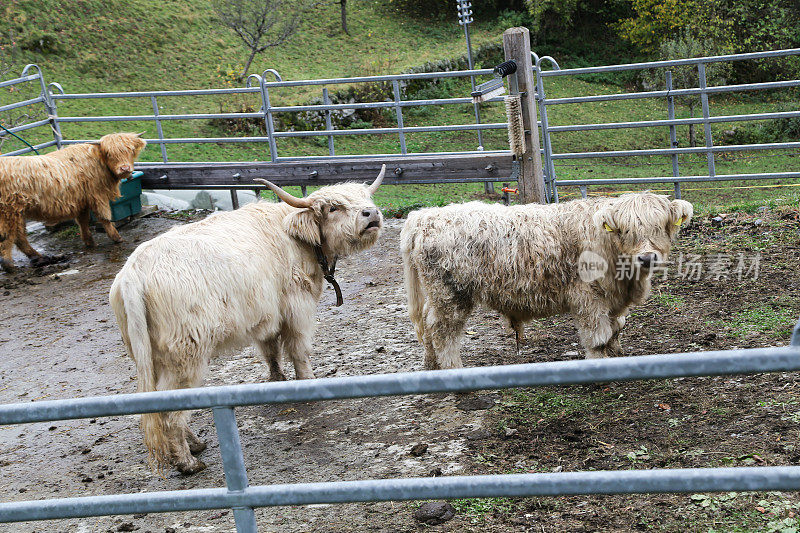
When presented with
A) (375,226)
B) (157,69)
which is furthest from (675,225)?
(157,69)

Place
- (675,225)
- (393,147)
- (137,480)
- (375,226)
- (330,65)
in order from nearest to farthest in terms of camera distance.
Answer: (137,480)
(675,225)
(375,226)
(393,147)
(330,65)

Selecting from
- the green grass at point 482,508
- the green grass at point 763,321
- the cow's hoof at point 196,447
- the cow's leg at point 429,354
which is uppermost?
the cow's leg at point 429,354

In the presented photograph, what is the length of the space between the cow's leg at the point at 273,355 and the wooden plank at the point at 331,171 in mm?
3935

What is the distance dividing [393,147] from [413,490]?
789 inches

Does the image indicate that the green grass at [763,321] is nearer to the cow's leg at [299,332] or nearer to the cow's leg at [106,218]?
the cow's leg at [299,332]

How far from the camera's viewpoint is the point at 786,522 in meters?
3.25

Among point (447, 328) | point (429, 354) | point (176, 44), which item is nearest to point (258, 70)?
point (176, 44)

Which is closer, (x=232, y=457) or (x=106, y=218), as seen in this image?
(x=232, y=457)

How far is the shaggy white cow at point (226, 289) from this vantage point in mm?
4543

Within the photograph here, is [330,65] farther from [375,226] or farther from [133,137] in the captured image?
[375,226]

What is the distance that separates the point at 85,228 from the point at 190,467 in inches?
266

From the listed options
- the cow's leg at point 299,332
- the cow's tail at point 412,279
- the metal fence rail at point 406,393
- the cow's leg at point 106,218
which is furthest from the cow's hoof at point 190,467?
the cow's leg at point 106,218

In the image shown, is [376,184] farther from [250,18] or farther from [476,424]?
[250,18]

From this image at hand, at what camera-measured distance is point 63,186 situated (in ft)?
32.4
